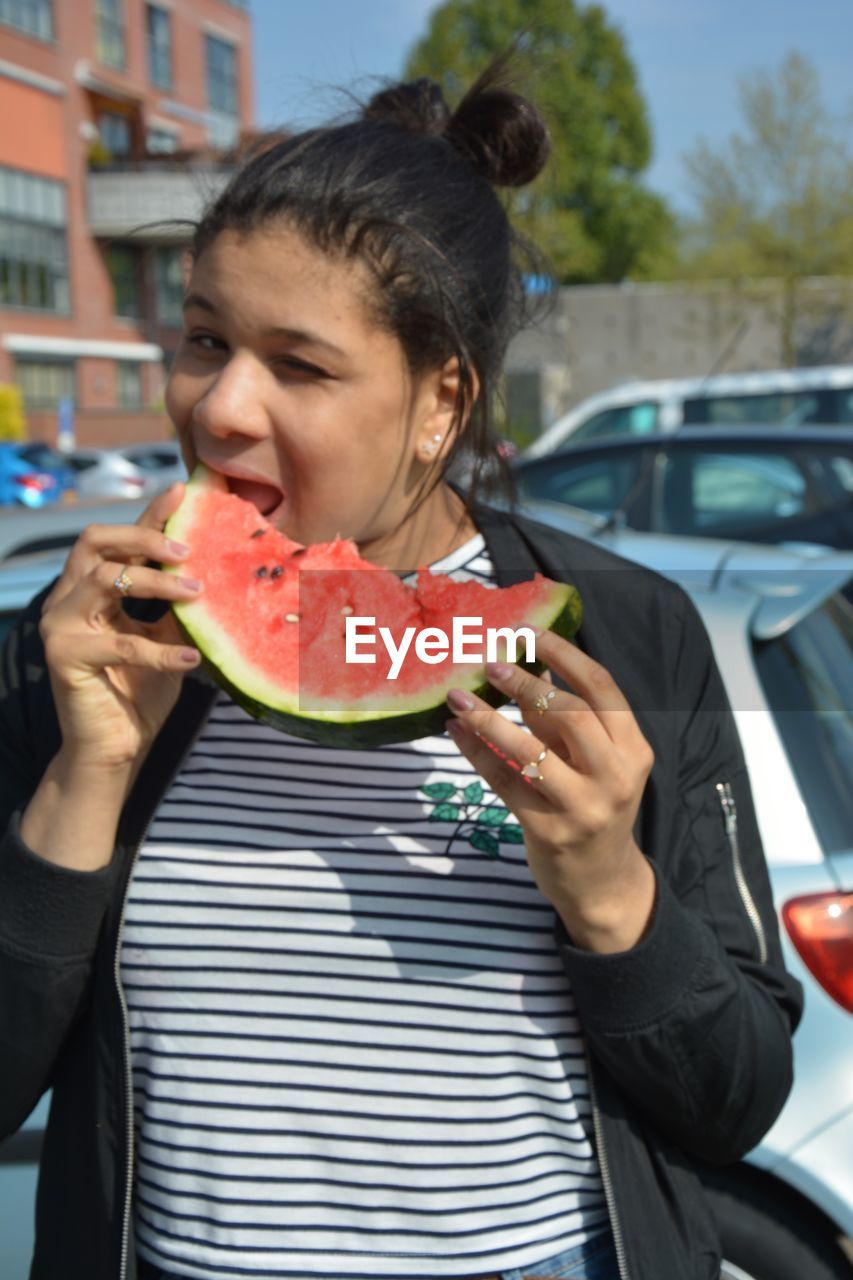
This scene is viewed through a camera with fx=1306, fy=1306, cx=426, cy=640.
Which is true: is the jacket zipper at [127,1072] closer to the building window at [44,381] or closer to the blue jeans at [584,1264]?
the blue jeans at [584,1264]

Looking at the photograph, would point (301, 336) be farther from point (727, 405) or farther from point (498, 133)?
point (727, 405)

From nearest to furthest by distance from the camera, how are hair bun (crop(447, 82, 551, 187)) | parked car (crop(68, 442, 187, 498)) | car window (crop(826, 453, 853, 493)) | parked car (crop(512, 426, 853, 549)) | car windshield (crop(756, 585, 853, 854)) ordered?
hair bun (crop(447, 82, 551, 187))
car windshield (crop(756, 585, 853, 854))
parked car (crop(512, 426, 853, 549))
car window (crop(826, 453, 853, 493))
parked car (crop(68, 442, 187, 498))

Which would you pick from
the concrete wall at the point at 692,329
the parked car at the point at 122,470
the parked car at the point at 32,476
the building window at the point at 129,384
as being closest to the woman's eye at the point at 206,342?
the parked car at the point at 32,476

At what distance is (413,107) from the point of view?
2.11 m

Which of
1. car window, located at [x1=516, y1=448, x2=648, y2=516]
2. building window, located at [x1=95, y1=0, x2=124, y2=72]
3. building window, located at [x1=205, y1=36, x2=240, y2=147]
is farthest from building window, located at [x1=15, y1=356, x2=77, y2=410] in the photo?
car window, located at [x1=516, y1=448, x2=648, y2=516]

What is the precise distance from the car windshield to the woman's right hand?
5.09 feet

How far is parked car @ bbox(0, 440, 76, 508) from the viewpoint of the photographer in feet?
72.7

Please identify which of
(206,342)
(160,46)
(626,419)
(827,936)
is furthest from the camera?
(160,46)

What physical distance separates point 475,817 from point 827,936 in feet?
3.89

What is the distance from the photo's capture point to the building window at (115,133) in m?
39.2

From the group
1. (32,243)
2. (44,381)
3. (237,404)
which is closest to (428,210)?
(237,404)

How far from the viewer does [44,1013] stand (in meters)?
1.67

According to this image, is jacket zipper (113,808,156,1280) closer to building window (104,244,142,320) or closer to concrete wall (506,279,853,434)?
concrete wall (506,279,853,434)

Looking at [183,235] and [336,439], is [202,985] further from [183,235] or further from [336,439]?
[183,235]
